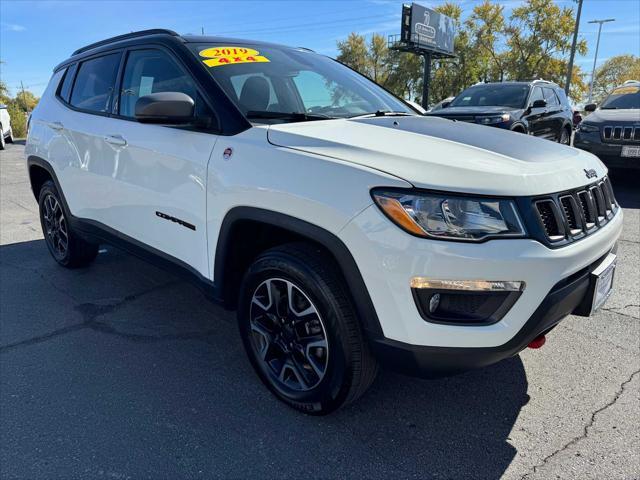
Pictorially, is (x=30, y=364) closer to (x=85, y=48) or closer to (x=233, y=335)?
(x=233, y=335)

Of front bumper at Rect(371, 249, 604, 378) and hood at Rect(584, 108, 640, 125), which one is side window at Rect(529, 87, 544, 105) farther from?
front bumper at Rect(371, 249, 604, 378)

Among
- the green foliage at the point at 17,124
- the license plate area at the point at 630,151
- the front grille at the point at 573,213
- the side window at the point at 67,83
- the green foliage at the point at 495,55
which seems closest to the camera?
the front grille at the point at 573,213

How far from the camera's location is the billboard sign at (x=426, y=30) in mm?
29078

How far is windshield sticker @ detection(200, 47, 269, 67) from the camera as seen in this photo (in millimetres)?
2796

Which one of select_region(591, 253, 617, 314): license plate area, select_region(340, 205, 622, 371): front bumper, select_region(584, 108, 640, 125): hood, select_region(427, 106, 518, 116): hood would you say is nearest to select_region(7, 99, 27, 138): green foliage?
select_region(427, 106, 518, 116): hood

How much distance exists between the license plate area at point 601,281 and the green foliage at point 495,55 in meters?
44.9

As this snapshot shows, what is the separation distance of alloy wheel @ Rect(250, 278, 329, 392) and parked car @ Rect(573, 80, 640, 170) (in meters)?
6.67

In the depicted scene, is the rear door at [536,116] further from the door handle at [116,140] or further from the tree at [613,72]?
the tree at [613,72]

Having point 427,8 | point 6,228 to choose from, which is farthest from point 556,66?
point 6,228

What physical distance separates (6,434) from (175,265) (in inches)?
46.0

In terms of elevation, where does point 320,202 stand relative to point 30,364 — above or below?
above

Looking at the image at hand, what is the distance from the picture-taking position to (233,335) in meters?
3.27

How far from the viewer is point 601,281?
7.09ft

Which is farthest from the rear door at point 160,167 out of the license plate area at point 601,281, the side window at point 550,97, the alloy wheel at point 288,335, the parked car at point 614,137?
the side window at point 550,97
